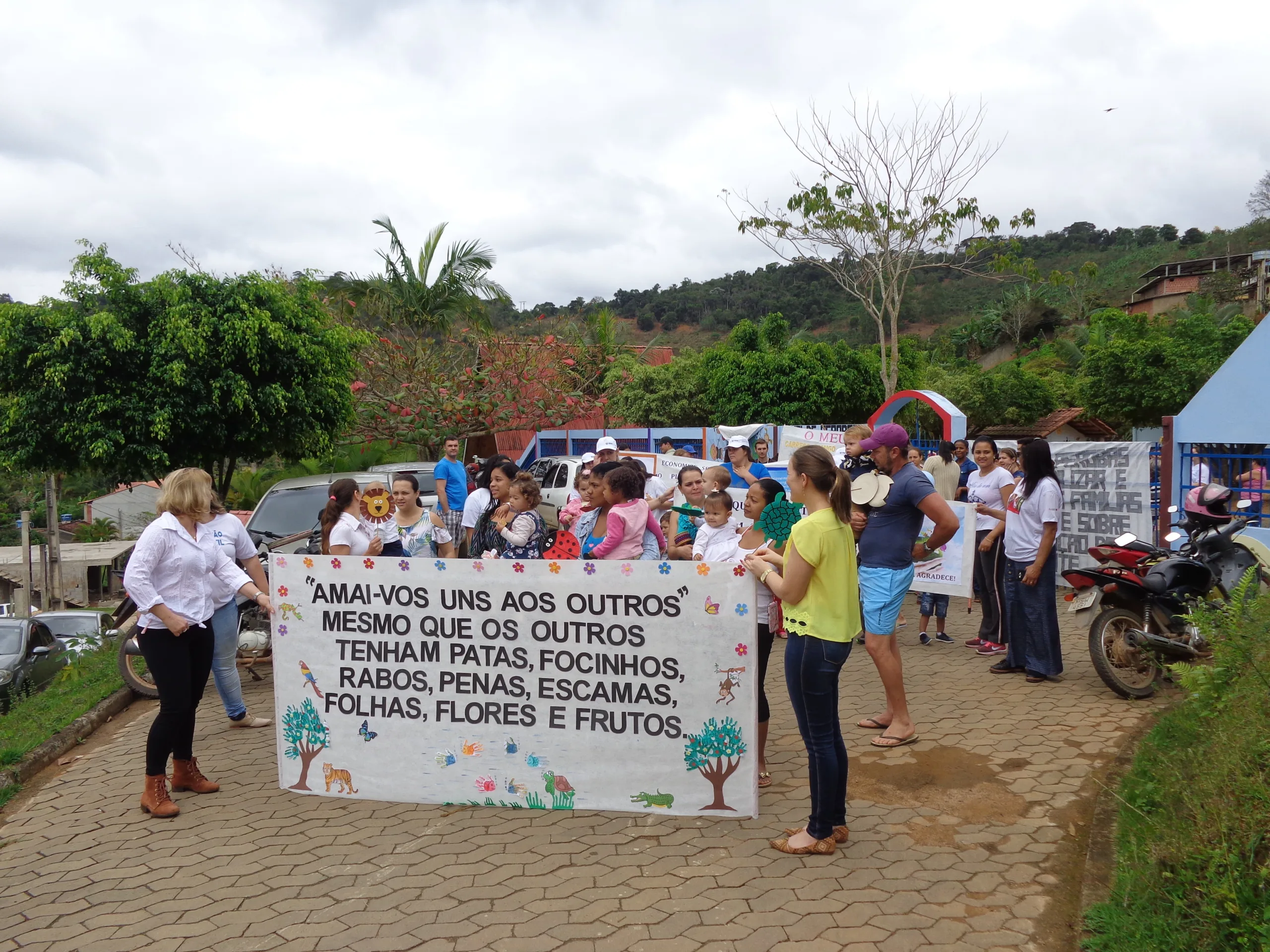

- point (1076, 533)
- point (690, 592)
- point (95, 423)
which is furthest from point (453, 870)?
point (95, 423)

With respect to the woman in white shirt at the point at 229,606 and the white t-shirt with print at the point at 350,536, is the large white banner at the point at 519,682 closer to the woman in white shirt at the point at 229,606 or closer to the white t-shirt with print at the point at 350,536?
the woman in white shirt at the point at 229,606

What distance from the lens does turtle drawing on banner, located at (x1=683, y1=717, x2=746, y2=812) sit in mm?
4312

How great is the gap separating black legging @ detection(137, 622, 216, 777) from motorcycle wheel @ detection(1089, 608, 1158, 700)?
5.53 metres

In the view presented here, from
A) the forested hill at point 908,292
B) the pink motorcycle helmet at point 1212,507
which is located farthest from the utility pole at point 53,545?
the forested hill at point 908,292

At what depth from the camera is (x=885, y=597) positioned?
5172 mm

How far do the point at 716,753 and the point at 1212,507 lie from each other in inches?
187

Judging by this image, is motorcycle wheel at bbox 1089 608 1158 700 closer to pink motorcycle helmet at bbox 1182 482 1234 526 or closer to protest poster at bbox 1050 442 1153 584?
pink motorcycle helmet at bbox 1182 482 1234 526

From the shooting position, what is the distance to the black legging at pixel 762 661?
4.52 m

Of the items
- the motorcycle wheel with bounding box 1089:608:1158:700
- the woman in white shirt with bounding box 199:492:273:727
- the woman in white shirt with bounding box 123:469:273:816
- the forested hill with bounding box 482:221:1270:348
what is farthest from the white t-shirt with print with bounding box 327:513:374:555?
the forested hill with bounding box 482:221:1270:348

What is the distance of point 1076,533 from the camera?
1098 cm

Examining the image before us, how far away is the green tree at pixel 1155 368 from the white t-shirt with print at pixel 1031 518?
22.9 meters

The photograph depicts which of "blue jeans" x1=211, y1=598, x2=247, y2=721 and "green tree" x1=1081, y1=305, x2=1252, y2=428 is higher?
"green tree" x1=1081, y1=305, x2=1252, y2=428

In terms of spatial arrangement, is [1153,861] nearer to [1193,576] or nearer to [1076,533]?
[1193,576]

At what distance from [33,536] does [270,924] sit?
40.5 metres
